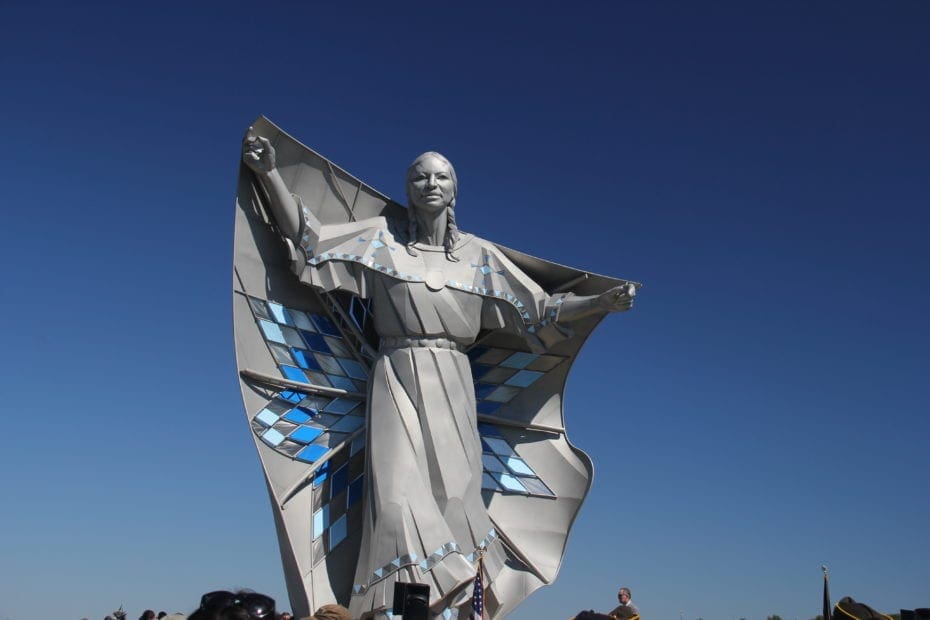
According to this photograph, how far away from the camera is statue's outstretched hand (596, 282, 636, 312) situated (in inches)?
537

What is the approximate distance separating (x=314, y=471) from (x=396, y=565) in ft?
7.54

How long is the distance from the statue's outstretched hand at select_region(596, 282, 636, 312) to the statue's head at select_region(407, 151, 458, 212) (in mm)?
2980

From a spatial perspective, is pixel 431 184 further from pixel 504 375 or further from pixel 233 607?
pixel 233 607

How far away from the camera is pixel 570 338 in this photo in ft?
49.7

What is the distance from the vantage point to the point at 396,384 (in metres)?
13.5

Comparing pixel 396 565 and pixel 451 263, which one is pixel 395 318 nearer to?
pixel 451 263

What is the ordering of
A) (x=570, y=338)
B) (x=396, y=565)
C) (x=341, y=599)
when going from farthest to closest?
(x=570, y=338) < (x=341, y=599) < (x=396, y=565)

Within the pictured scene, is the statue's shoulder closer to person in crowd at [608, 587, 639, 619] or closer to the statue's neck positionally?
the statue's neck

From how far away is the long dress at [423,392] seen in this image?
1236 centimetres

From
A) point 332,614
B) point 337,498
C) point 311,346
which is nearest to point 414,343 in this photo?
point 311,346

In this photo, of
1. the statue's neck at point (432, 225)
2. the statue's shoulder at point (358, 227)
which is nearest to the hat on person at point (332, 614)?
the statue's shoulder at point (358, 227)

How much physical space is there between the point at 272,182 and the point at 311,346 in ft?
9.44

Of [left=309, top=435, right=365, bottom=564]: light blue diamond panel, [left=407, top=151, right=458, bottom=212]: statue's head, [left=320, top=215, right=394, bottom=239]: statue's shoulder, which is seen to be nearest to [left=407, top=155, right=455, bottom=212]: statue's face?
[left=407, top=151, right=458, bottom=212]: statue's head

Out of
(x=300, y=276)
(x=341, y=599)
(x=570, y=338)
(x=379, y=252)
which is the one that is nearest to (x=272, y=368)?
(x=300, y=276)
